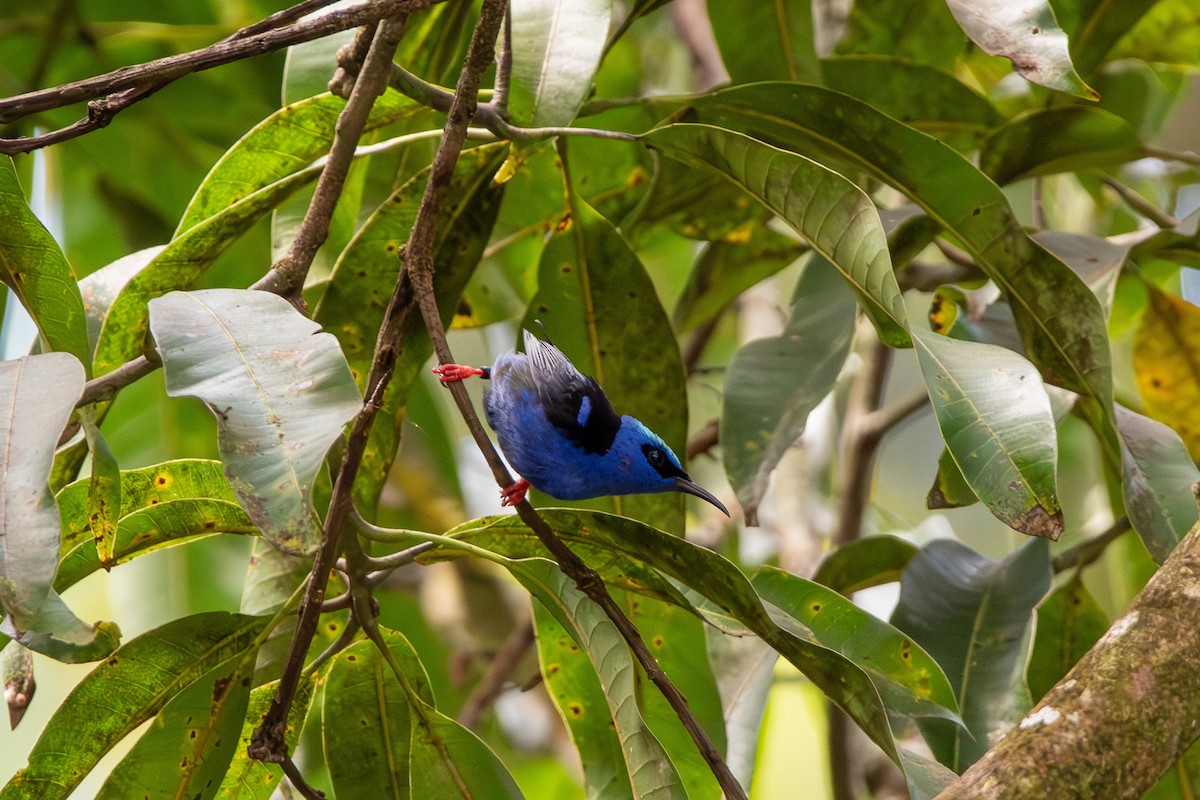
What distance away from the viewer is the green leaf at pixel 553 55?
2.35 metres

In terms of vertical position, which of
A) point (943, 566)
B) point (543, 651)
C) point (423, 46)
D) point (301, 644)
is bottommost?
point (943, 566)

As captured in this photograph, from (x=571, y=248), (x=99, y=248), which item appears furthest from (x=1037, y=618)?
(x=99, y=248)

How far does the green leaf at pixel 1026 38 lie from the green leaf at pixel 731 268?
129 cm

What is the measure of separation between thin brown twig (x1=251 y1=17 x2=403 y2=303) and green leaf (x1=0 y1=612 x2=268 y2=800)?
664 mm

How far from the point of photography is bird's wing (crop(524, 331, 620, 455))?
2.79 m

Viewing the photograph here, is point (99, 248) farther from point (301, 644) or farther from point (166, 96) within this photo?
point (301, 644)

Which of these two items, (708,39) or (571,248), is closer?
(571,248)

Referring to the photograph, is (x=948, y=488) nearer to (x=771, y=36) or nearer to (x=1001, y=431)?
(x=1001, y=431)

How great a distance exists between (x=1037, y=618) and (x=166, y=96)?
358cm

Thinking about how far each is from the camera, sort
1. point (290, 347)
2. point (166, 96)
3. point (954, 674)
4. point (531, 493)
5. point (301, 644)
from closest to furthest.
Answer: point (290, 347), point (301, 644), point (954, 674), point (531, 493), point (166, 96)

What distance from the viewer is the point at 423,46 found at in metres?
3.06

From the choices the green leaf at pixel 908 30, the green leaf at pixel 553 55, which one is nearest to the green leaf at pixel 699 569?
the green leaf at pixel 553 55

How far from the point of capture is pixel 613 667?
2.00m

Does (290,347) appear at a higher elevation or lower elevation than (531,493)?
higher
